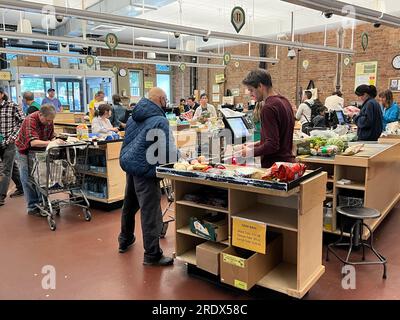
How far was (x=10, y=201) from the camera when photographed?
5484 mm

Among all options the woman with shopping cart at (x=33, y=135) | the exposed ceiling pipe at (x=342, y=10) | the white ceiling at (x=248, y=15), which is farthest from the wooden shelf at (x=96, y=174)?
the white ceiling at (x=248, y=15)

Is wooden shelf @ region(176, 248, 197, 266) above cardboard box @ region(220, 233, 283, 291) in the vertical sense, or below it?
below

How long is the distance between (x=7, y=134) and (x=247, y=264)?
4.17m

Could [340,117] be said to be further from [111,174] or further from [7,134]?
[7,134]

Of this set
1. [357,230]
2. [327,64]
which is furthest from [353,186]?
→ [327,64]

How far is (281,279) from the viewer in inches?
104

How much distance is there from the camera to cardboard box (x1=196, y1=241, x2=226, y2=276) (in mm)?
2725

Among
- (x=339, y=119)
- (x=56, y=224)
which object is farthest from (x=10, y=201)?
(x=339, y=119)

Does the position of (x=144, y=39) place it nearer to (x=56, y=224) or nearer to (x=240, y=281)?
(x=56, y=224)

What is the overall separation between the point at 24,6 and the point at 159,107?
2.92 meters

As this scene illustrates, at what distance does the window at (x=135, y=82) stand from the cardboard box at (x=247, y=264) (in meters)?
12.6

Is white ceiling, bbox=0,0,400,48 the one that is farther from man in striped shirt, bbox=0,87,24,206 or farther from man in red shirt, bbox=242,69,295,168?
man in red shirt, bbox=242,69,295,168

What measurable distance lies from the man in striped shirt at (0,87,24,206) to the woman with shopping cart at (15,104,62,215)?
0.68 metres

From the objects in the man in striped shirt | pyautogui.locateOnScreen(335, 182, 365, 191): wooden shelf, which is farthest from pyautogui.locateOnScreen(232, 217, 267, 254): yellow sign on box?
the man in striped shirt
